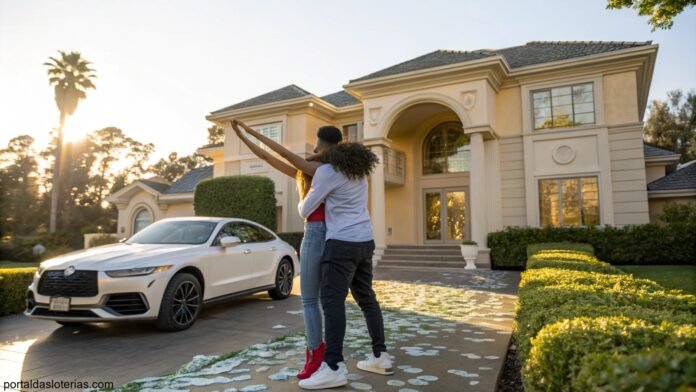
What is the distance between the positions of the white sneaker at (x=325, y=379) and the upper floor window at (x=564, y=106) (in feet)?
43.3

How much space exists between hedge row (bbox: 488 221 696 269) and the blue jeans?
10804 millimetres

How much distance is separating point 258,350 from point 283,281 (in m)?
3.40

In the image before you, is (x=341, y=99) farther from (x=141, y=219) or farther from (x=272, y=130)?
(x=141, y=219)

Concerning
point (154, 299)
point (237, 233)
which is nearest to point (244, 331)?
point (154, 299)

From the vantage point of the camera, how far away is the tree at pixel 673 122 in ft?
107

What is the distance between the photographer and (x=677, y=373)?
120 cm

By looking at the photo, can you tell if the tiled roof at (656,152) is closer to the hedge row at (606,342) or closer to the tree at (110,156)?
the hedge row at (606,342)

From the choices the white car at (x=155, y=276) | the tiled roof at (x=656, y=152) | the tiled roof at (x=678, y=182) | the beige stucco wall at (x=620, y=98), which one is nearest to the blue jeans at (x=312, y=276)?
the white car at (x=155, y=276)

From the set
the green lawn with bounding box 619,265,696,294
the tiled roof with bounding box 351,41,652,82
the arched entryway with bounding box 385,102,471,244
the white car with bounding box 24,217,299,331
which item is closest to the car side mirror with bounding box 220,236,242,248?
the white car with bounding box 24,217,299,331

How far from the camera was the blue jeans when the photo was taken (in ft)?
10.4

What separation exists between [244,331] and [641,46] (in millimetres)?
13947

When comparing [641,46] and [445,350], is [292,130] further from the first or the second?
[445,350]

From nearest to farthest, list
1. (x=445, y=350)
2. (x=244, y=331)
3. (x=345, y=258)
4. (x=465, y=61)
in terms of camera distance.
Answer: (x=345, y=258), (x=445, y=350), (x=244, y=331), (x=465, y=61)

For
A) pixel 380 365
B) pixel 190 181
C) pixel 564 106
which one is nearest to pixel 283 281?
pixel 380 365
